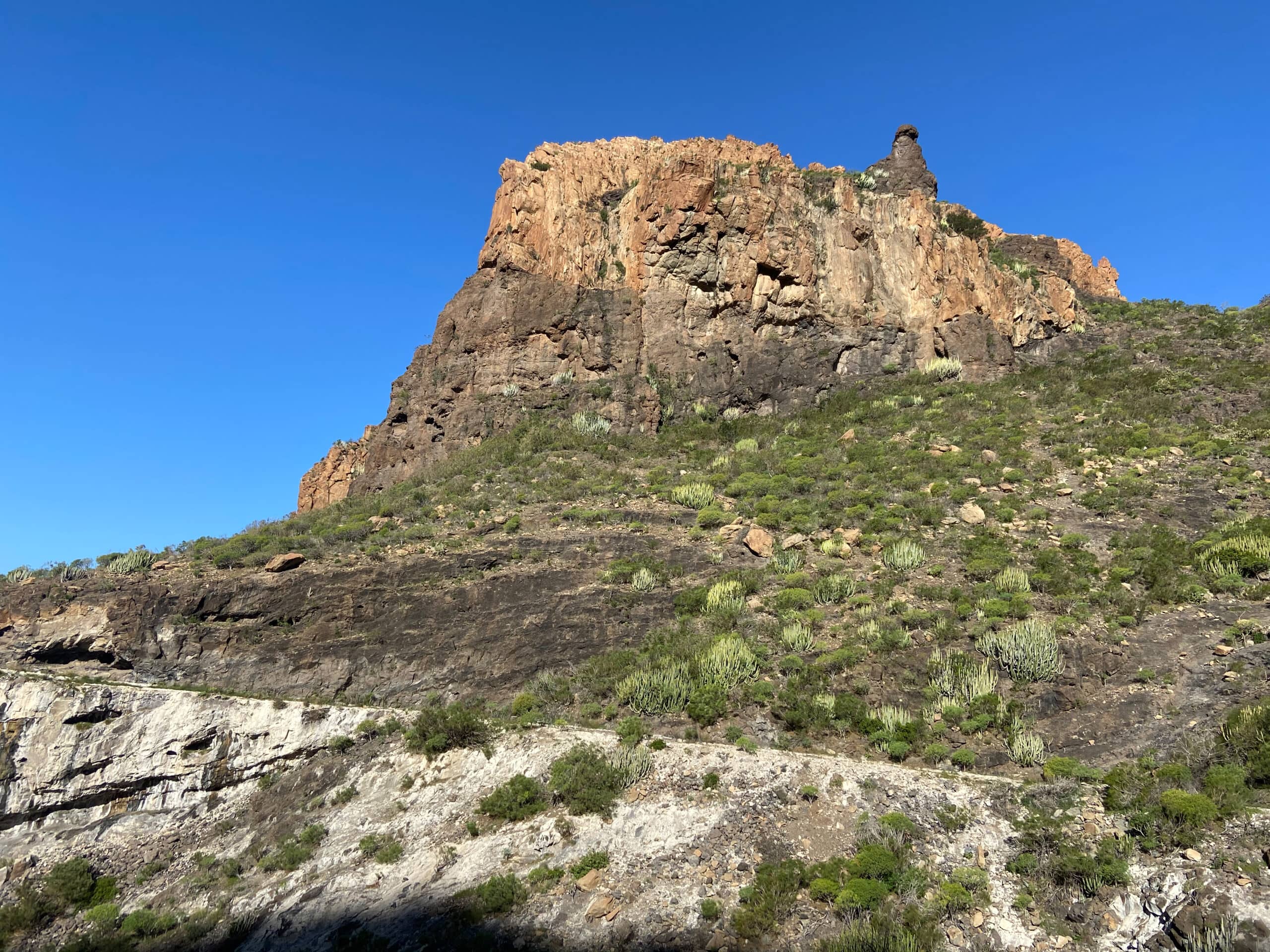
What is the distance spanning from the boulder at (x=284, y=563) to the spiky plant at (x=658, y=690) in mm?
11052

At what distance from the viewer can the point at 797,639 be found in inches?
677

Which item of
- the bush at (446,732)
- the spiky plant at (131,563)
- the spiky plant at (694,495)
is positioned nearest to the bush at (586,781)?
the bush at (446,732)

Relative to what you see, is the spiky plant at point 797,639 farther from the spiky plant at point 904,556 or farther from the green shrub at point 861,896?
the green shrub at point 861,896

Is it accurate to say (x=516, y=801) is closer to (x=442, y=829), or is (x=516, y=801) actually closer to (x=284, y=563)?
(x=442, y=829)

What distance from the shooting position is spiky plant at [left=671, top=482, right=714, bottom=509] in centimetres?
2534

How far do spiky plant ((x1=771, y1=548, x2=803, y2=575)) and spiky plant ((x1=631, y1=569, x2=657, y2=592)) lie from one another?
3463mm

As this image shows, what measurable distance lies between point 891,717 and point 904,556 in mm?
6213

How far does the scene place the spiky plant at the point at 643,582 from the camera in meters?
20.4

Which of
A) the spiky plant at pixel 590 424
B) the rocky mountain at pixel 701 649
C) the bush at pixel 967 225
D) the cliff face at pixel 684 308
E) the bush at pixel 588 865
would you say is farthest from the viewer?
the bush at pixel 967 225

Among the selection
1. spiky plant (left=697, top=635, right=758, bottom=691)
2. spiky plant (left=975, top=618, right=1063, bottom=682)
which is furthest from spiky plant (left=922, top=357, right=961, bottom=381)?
spiky plant (left=697, top=635, right=758, bottom=691)

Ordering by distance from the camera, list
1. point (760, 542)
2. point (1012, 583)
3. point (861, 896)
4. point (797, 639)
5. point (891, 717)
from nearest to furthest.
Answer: point (861, 896), point (891, 717), point (797, 639), point (1012, 583), point (760, 542)

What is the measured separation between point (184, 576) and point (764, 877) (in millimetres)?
18389

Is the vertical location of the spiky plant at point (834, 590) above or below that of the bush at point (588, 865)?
above

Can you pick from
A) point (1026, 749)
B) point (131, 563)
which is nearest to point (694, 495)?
point (1026, 749)
